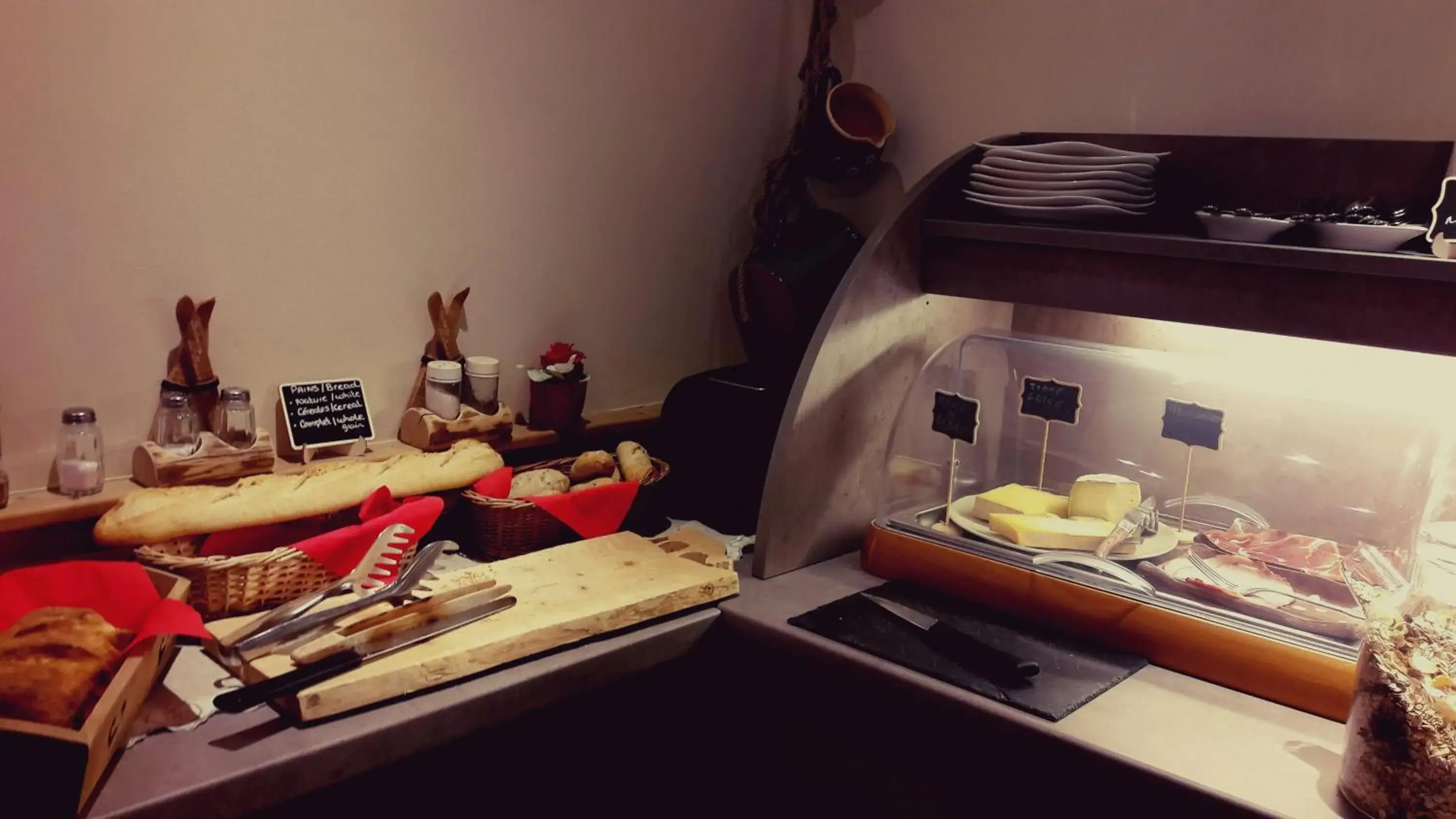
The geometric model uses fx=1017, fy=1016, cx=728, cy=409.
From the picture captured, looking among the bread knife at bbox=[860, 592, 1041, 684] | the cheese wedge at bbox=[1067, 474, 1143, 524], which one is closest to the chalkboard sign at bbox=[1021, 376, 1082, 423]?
the cheese wedge at bbox=[1067, 474, 1143, 524]

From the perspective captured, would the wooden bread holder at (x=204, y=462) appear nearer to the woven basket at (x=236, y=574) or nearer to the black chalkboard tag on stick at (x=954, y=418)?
the woven basket at (x=236, y=574)

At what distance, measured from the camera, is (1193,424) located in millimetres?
1509

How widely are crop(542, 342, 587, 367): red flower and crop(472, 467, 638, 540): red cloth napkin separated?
0.27 m

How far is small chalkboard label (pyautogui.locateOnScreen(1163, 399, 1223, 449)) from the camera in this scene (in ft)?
4.90

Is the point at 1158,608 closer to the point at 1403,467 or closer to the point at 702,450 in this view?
the point at 1403,467

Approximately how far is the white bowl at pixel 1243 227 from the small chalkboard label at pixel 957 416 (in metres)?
0.43

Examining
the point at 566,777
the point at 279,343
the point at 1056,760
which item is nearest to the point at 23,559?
the point at 279,343

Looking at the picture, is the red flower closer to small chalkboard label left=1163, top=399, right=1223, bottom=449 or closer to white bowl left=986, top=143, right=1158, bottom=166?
white bowl left=986, top=143, right=1158, bottom=166

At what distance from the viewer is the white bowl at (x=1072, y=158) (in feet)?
5.35

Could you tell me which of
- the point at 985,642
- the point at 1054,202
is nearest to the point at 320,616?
the point at 985,642

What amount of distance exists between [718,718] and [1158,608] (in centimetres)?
72

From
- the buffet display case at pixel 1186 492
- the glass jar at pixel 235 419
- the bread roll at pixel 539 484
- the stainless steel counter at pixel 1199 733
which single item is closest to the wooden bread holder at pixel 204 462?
the glass jar at pixel 235 419

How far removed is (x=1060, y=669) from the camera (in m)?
1.40

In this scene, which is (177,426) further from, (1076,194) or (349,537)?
(1076,194)
